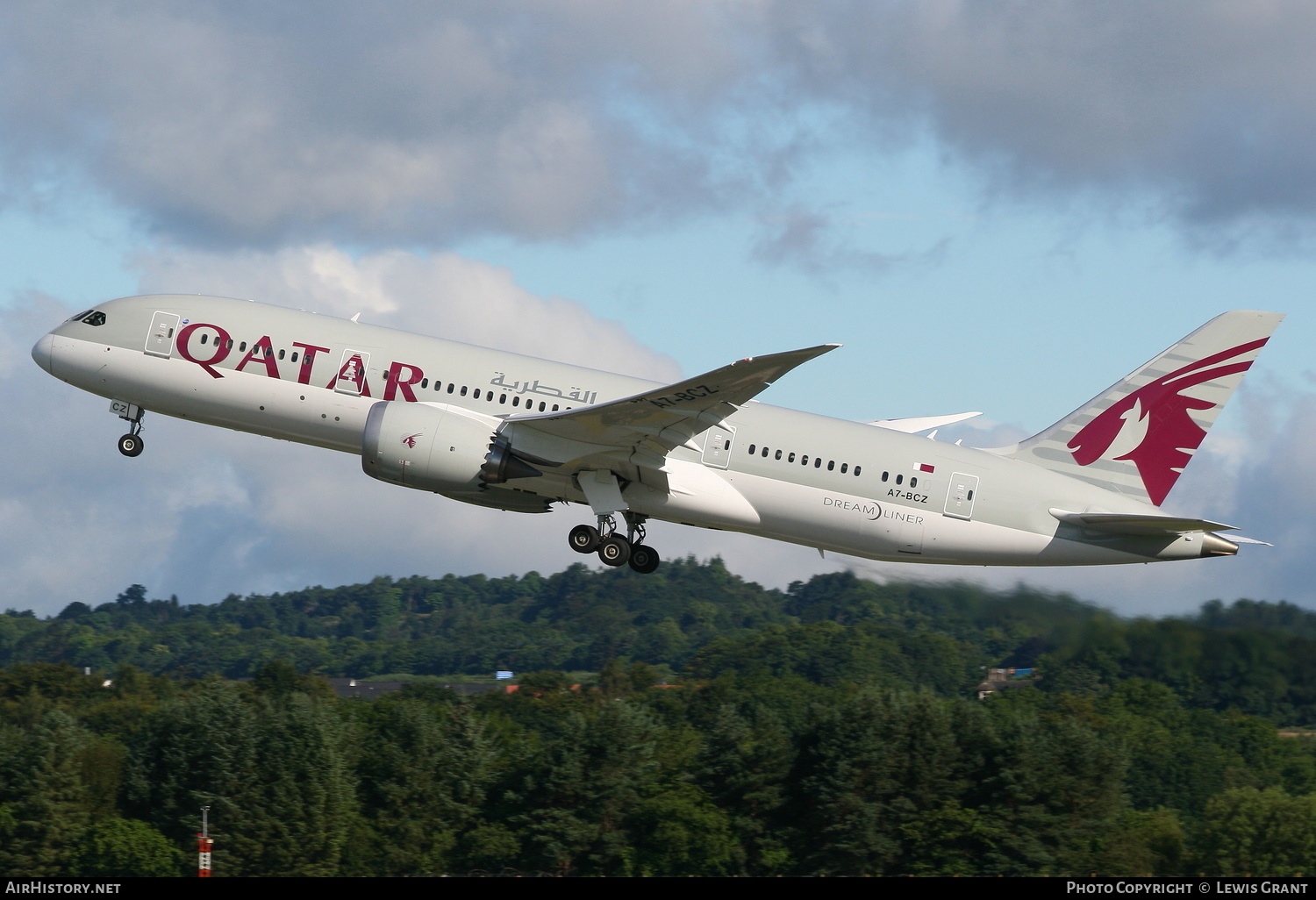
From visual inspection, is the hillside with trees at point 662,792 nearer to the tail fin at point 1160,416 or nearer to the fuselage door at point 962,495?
the tail fin at point 1160,416

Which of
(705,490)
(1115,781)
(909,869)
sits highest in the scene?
(705,490)

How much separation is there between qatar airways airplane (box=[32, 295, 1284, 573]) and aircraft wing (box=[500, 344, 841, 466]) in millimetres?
86

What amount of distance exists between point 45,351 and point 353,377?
358 inches

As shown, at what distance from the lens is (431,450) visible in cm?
3488

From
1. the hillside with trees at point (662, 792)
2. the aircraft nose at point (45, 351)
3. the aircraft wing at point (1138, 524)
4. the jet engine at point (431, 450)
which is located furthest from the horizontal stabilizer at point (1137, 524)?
the aircraft nose at point (45, 351)

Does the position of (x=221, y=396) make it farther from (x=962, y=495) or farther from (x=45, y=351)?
(x=962, y=495)

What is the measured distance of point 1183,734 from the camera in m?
81.6

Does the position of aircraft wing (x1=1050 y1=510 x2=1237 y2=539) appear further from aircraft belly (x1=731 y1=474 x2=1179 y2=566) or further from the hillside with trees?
the hillside with trees

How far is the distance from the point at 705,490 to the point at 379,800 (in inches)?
1602

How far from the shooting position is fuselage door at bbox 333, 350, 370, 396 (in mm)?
36500

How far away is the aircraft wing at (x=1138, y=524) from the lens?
34438mm

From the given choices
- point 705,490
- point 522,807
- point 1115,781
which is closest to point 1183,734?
point 1115,781

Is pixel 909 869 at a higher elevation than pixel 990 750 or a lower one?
lower

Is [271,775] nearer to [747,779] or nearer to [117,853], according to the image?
[117,853]
